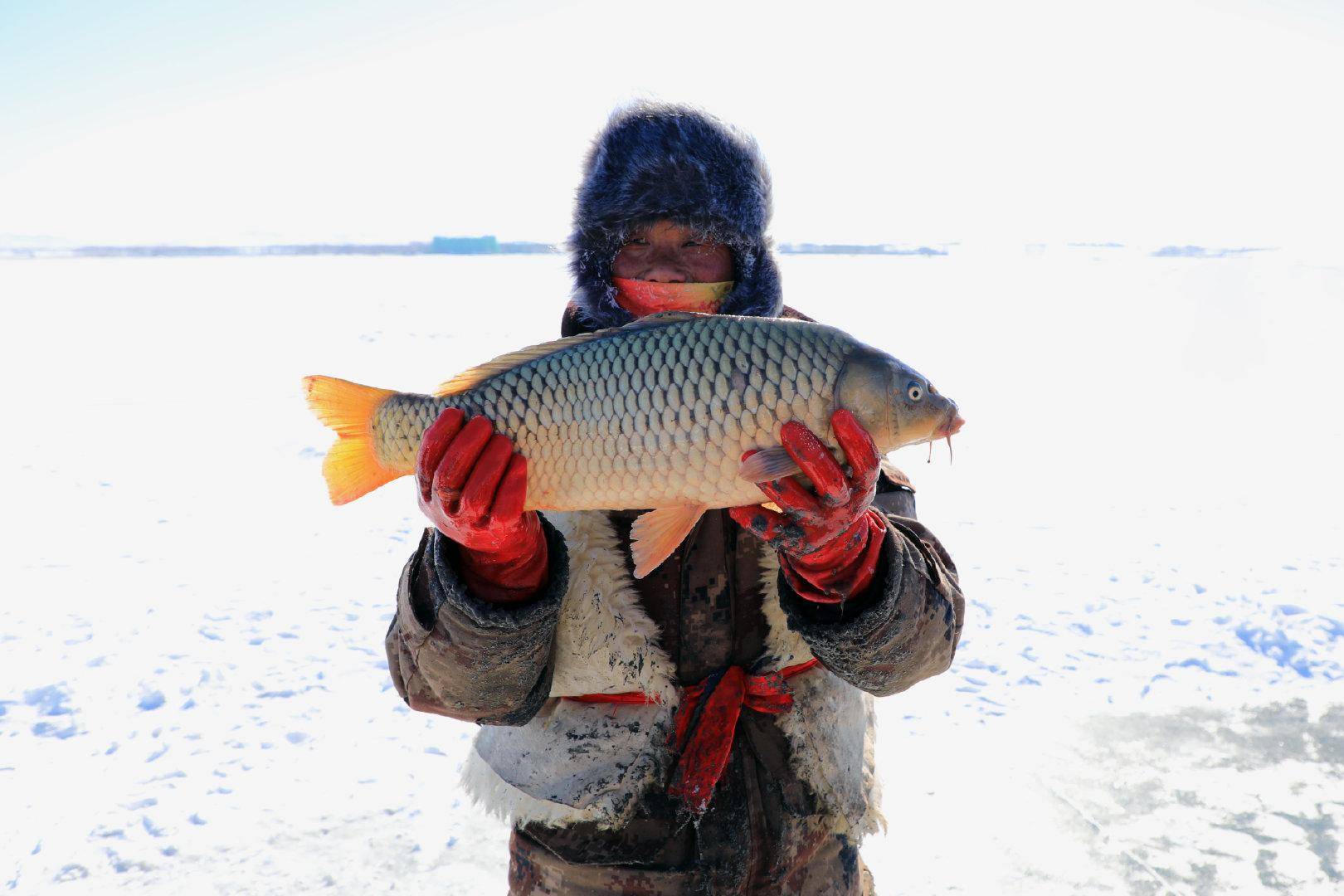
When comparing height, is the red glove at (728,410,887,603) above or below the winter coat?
above

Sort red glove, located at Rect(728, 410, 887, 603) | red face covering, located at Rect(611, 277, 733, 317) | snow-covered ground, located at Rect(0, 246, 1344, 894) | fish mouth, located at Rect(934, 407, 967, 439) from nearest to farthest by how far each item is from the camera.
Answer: red glove, located at Rect(728, 410, 887, 603)
fish mouth, located at Rect(934, 407, 967, 439)
red face covering, located at Rect(611, 277, 733, 317)
snow-covered ground, located at Rect(0, 246, 1344, 894)

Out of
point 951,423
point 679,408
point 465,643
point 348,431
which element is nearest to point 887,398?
point 951,423

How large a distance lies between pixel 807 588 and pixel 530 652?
1.58 feet

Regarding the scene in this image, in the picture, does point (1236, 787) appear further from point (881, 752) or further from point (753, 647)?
point (753, 647)

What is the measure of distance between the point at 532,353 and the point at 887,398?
0.60 m

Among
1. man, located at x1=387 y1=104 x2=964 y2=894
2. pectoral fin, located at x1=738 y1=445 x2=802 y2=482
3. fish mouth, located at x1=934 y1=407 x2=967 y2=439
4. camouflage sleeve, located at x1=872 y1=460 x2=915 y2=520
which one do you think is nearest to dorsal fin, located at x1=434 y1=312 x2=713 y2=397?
man, located at x1=387 y1=104 x2=964 y2=894

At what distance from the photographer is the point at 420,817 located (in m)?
2.84

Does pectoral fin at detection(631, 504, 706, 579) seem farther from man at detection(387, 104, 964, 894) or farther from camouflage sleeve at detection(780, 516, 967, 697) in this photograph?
camouflage sleeve at detection(780, 516, 967, 697)

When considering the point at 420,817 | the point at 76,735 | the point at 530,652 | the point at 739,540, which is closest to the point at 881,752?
the point at 420,817

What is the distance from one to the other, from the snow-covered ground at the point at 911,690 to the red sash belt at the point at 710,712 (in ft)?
3.78

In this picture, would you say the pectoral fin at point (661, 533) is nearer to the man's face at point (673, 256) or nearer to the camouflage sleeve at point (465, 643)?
the camouflage sleeve at point (465, 643)

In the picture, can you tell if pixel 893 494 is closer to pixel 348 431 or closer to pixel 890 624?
pixel 890 624

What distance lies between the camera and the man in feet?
4.82

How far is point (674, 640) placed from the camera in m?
1.70
